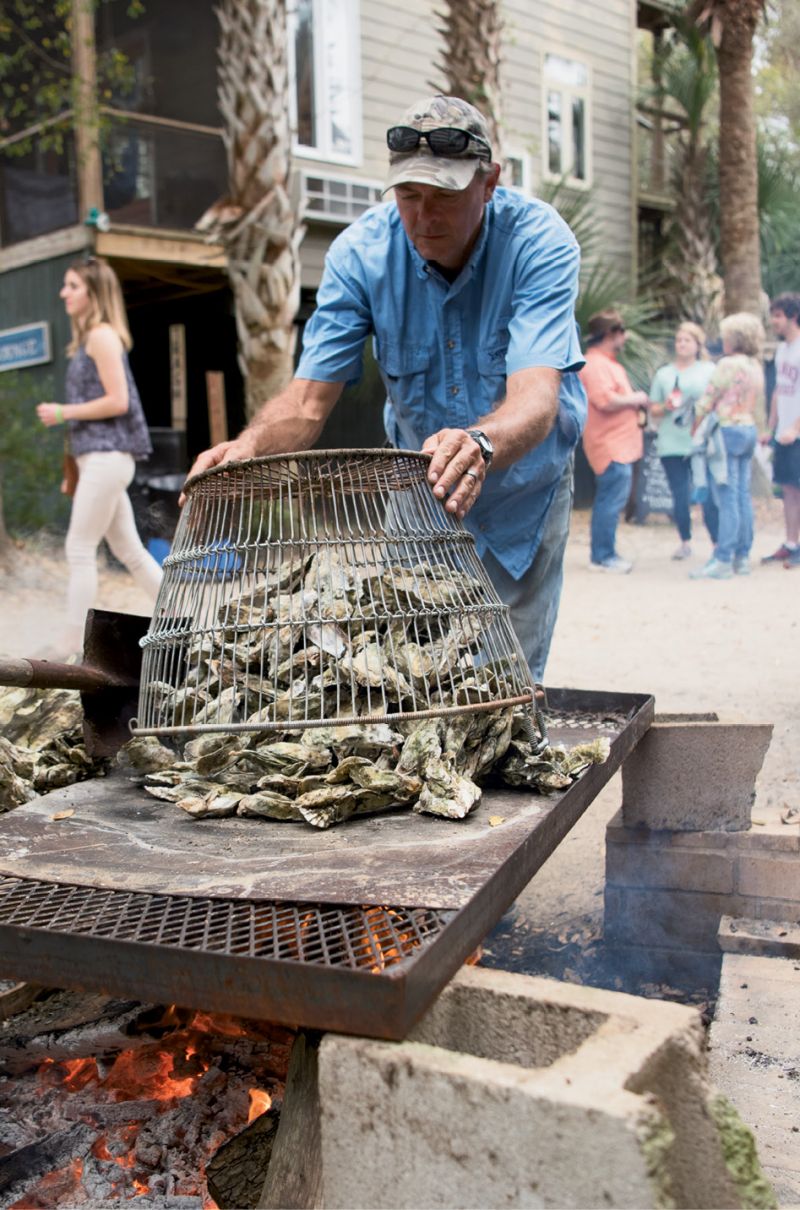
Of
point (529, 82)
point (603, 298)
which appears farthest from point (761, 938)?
point (529, 82)

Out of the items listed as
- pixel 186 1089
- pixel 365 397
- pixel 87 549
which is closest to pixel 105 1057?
pixel 186 1089

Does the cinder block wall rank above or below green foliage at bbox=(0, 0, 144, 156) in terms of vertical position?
below

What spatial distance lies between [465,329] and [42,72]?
1196 cm

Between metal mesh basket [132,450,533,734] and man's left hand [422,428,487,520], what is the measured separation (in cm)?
6

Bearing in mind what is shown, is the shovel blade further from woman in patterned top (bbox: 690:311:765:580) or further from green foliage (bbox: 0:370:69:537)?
green foliage (bbox: 0:370:69:537)

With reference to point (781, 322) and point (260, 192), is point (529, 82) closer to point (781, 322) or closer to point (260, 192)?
point (260, 192)

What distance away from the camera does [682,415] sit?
35.3 feet

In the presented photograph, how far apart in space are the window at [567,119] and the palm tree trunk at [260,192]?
8.37m

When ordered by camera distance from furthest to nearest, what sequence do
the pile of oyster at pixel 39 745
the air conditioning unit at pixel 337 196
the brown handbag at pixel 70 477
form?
1. the air conditioning unit at pixel 337 196
2. the brown handbag at pixel 70 477
3. the pile of oyster at pixel 39 745

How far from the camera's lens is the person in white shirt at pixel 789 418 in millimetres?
9445

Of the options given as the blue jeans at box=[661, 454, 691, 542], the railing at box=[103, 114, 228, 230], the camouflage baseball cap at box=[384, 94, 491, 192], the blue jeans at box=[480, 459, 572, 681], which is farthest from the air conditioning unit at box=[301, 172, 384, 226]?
the camouflage baseball cap at box=[384, 94, 491, 192]

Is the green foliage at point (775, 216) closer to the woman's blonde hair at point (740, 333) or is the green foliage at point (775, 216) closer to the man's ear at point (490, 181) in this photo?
the woman's blonde hair at point (740, 333)

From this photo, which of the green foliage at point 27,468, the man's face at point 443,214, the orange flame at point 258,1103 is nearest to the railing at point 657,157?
the green foliage at point 27,468

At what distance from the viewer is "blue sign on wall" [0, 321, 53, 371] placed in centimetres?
1252
